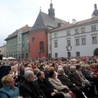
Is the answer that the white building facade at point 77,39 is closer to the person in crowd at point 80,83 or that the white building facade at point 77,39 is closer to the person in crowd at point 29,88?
the person in crowd at point 80,83

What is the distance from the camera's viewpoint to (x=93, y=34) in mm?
34531

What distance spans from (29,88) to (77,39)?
33.6 meters

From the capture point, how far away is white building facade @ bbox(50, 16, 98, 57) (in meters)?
34.4

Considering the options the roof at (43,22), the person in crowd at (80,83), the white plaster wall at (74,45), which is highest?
the roof at (43,22)

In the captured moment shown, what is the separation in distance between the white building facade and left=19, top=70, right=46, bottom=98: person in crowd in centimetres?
2955

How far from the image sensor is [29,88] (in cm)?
471

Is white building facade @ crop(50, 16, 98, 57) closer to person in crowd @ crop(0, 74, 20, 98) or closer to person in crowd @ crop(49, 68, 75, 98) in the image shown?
person in crowd @ crop(49, 68, 75, 98)

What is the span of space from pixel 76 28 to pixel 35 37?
12.8 meters

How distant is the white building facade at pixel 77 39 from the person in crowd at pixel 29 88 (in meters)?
29.5

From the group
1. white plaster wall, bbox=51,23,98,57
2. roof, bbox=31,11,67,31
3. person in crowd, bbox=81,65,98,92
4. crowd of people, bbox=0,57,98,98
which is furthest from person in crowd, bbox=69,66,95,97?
roof, bbox=31,11,67,31

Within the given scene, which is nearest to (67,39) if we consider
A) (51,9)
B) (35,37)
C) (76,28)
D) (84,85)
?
(76,28)

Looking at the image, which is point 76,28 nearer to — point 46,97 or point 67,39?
point 67,39

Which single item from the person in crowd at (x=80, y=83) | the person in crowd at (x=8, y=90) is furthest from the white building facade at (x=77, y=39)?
the person in crowd at (x=8, y=90)

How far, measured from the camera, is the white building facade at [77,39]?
34.4 metres
